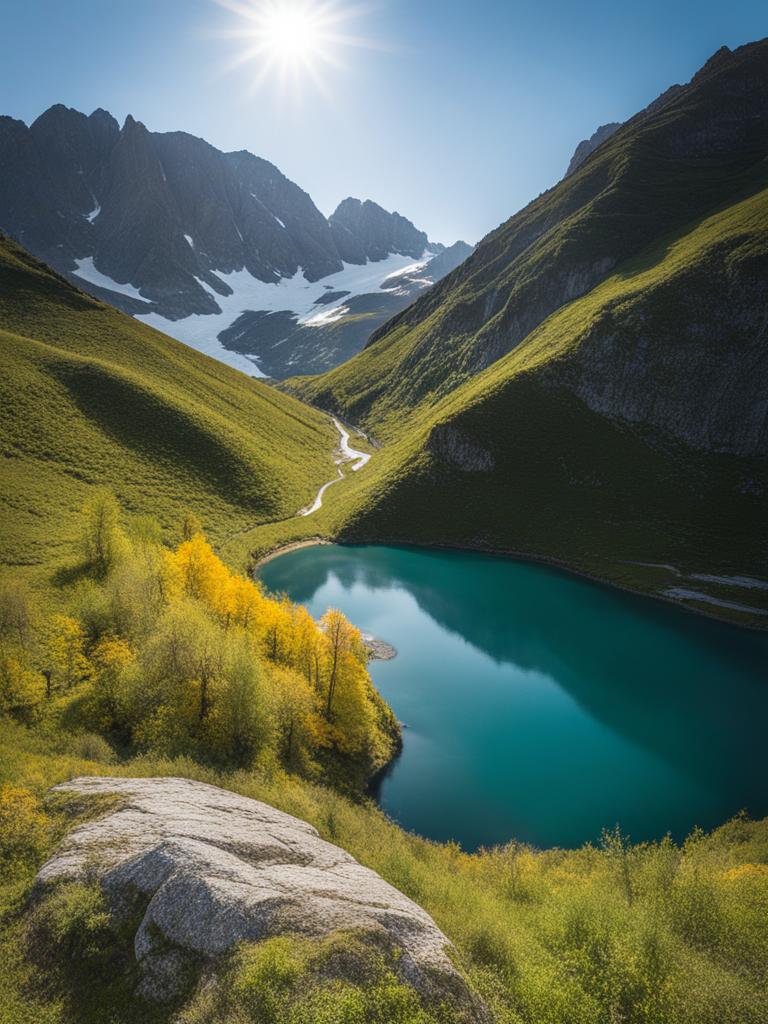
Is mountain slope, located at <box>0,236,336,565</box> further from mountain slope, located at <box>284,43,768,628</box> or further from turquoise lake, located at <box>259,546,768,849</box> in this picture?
turquoise lake, located at <box>259,546,768,849</box>

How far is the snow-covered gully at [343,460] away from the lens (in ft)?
339

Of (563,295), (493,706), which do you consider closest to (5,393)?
(493,706)

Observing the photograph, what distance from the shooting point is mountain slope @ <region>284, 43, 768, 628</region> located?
8238 centimetres

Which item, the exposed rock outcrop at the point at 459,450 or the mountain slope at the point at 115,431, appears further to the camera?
the exposed rock outcrop at the point at 459,450

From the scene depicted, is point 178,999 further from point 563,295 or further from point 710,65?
point 710,65

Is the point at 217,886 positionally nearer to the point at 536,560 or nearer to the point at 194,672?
the point at 194,672

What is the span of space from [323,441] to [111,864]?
134 metres

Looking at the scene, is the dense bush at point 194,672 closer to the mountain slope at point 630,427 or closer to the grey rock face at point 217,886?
the grey rock face at point 217,886

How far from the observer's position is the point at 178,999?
1156cm

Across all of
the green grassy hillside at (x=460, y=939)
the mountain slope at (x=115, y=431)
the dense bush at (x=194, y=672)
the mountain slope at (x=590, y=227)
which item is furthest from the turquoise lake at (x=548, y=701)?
the mountain slope at (x=590, y=227)

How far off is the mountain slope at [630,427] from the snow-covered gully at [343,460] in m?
9.44

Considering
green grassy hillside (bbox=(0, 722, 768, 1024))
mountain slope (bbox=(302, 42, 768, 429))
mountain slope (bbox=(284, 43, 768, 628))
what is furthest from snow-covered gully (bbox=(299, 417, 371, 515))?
green grassy hillside (bbox=(0, 722, 768, 1024))

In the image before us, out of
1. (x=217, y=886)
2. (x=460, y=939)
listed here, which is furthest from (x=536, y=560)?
(x=217, y=886)

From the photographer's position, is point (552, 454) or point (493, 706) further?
point (552, 454)
